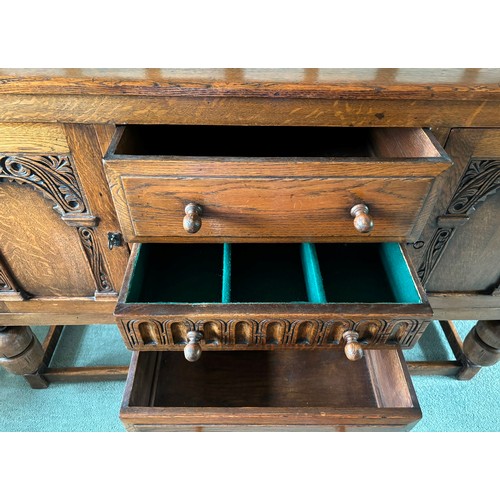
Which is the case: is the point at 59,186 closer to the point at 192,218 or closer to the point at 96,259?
the point at 96,259

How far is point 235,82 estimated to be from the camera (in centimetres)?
49

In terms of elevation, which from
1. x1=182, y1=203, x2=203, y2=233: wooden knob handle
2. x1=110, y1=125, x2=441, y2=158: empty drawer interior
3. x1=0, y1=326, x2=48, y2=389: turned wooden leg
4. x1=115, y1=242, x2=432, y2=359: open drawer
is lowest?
x1=0, y1=326, x2=48, y2=389: turned wooden leg

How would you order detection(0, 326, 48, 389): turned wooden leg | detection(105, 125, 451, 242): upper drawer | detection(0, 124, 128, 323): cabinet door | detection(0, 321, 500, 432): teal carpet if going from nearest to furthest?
detection(105, 125, 451, 242): upper drawer, detection(0, 124, 128, 323): cabinet door, detection(0, 326, 48, 389): turned wooden leg, detection(0, 321, 500, 432): teal carpet

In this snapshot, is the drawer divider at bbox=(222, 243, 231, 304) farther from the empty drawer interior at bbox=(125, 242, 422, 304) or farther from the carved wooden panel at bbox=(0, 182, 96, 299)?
the carved wooden panel at bbox=(0, 182, 96, 299)

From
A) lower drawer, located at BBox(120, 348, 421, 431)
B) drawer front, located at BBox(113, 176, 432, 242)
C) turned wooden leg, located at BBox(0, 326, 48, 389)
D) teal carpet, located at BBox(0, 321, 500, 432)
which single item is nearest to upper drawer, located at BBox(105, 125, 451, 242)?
drawer front, located at BBox(113, 176, 432, 242)

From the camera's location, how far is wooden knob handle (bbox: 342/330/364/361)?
511 millimetres

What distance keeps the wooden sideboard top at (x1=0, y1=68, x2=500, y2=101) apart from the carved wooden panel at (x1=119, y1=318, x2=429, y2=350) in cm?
28

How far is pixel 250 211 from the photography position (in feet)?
1.65

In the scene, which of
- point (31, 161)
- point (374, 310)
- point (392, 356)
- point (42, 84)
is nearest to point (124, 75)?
point (42, 84)

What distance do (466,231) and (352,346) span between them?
346mm

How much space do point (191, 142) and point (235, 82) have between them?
0.20 metres

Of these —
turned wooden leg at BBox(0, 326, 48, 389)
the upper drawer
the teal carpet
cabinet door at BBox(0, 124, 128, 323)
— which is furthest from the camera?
the teal carpet

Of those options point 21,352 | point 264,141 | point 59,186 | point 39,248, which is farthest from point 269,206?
point 21,352

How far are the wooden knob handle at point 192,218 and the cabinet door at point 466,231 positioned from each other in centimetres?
29
